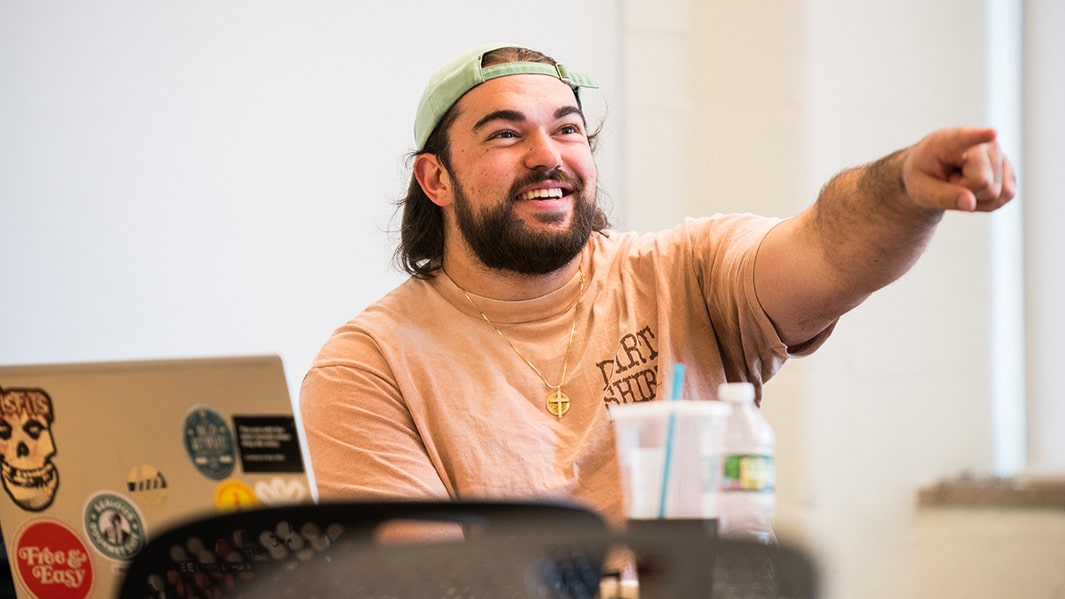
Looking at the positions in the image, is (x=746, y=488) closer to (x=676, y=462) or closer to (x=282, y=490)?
(x=676, y=462)

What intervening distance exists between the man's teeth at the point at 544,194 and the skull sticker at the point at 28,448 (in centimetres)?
112

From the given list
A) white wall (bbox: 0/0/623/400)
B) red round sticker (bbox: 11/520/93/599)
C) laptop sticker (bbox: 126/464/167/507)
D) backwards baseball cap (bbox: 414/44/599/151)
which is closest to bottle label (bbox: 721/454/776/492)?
laptop sticker (bbox: 126/464/167/507)

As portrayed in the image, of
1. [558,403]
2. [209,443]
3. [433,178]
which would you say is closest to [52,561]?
[209,443]

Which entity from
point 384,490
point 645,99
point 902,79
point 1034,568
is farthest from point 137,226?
point 1034,568

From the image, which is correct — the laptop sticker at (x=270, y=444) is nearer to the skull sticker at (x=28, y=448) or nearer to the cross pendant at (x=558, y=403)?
the skull sticker at (x=28, y=448)

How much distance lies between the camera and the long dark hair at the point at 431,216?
207 centimetres

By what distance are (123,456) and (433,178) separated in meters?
1.30

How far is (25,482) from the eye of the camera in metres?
1.03

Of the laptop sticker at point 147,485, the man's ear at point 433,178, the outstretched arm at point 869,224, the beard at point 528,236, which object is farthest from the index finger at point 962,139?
the man's ear at point 433,178

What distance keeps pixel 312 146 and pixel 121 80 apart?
0.44 meters

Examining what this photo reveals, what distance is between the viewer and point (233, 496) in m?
0.92

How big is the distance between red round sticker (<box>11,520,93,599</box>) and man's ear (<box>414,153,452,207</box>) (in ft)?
4.00

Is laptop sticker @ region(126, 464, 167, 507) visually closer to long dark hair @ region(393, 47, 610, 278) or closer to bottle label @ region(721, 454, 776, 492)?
bottle label @ region(721, 454, 776, 492)

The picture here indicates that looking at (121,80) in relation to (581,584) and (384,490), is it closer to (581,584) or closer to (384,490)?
(384,490)
